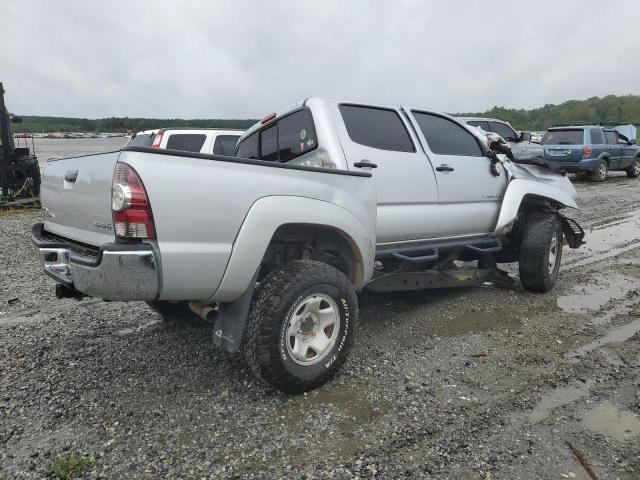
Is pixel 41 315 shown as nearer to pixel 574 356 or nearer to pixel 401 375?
pixel 401 375

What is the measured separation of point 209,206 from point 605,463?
7.53 feet

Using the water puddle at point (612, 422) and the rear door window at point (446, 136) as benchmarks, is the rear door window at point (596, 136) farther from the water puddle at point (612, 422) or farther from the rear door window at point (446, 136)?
the water puddle at point (612, 422)

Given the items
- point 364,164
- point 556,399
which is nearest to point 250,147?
point 364,164

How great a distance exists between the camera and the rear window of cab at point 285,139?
11.7ft

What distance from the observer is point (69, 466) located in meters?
2.18

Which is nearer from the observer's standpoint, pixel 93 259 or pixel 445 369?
pixel 93 259

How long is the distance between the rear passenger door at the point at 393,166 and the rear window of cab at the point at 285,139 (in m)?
0.24

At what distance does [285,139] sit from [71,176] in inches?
66.5

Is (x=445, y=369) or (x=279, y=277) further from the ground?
(x=279, y=277)

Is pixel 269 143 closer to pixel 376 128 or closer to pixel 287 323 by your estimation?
pixel 376 128

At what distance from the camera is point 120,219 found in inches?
90.9

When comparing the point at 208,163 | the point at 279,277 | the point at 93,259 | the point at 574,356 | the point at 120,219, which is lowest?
the point at 574,356

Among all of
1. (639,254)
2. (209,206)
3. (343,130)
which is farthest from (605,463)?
(639,254)

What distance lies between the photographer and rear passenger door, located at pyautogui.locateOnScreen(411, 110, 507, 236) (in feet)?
13.2
